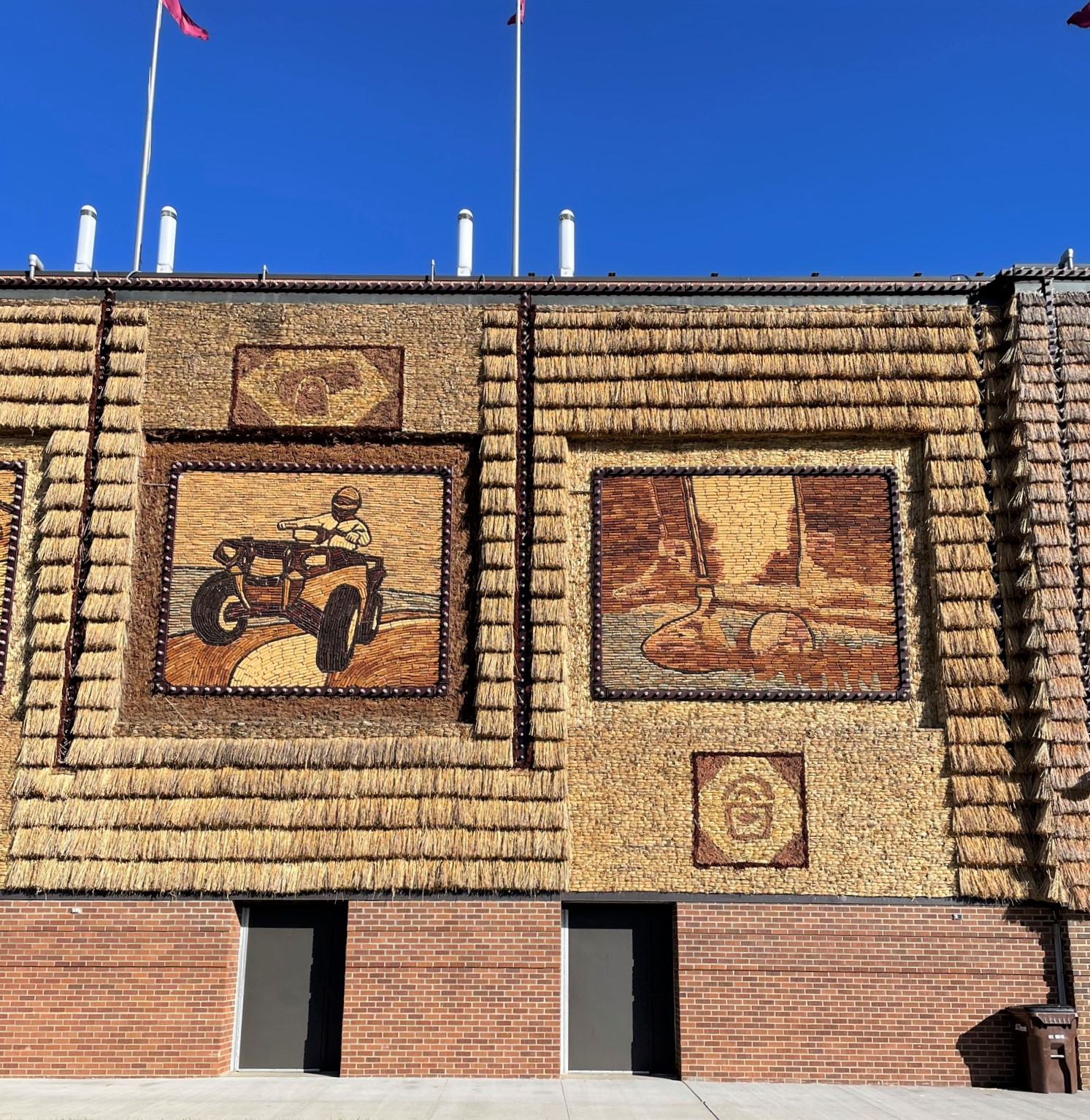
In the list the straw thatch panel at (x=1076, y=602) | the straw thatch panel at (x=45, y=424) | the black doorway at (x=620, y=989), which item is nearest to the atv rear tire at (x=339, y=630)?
the straw thatch panel at (x=45, y=424)

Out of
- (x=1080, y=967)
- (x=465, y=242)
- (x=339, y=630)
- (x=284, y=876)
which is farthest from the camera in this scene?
(x=465, y=242)

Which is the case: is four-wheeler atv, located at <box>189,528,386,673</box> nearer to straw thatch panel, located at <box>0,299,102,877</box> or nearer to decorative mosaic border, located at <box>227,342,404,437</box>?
decorative mosaic border, located at <box>227,342,404,437</box>

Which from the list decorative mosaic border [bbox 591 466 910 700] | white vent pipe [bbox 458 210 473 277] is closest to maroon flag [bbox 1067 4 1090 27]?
decorative mosaic border [bbox 591 466 910 700]

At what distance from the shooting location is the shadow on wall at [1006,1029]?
435 inches

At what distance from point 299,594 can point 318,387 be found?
266cm

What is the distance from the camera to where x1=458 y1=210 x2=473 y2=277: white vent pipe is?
14.5m

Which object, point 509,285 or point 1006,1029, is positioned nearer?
point 1006,1029

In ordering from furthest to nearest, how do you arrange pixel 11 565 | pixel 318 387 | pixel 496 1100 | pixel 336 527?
pixel 318 387, pixel 336 527, pixel 11 565, pixel 496 1100

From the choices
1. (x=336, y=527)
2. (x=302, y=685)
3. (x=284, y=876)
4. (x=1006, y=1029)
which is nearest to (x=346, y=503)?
(x=336, y=527)

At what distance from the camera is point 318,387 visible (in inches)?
512

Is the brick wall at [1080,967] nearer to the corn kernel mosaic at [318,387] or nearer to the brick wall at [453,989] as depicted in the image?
the brick wall at [453,989]

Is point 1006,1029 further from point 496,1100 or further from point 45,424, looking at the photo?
point 45,424

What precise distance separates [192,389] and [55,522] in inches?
91.5

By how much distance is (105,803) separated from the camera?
11.7 meters
